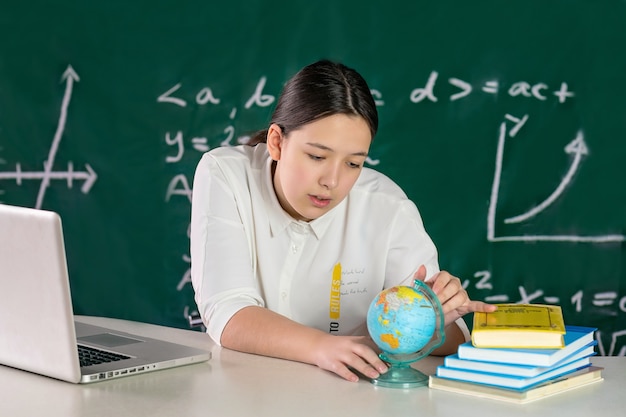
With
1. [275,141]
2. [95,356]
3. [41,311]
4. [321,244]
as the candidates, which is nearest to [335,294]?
[321,244]

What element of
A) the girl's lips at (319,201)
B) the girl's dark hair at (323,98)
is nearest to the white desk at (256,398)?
the girl's lips at (319,201)

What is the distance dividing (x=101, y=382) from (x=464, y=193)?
1667mm

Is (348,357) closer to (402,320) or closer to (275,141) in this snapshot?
(402,320)

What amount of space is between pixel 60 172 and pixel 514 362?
206cm

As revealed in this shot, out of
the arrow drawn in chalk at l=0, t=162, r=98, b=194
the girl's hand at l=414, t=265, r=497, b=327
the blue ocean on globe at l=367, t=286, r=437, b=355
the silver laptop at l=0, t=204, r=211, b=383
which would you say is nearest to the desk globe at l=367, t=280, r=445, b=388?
the blue ocean on globe at l=367, t=286, r=437, b=355

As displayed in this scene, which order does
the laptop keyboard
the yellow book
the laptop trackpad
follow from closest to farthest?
1. the yellow book
2. the laptop keyboard
3. the laptop trackpad

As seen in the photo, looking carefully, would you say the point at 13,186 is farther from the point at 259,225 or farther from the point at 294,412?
the point at 294,412

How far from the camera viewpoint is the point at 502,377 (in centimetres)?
137

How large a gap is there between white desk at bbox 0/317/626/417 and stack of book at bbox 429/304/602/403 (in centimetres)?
2

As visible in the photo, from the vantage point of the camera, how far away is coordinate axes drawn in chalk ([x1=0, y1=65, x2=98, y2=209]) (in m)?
Result: 3.02

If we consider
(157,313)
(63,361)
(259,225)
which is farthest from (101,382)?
(157,313)

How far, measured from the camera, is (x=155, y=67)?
2963 mm

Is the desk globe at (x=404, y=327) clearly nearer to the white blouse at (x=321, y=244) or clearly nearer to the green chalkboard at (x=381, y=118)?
the white blouse at (x=321, y=244)

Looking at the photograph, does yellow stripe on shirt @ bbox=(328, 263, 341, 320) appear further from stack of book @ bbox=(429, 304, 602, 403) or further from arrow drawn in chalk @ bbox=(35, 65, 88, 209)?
arrow drawn in chalk @ bbox=(35, 65, 88, 209)
